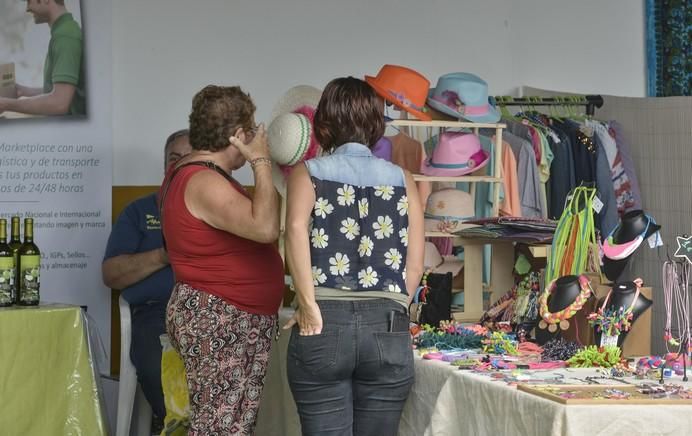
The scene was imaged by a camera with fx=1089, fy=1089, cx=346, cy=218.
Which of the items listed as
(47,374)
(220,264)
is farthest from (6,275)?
(220,264)

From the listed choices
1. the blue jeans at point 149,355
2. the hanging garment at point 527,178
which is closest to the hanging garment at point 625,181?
the hanging garment at point 527,178

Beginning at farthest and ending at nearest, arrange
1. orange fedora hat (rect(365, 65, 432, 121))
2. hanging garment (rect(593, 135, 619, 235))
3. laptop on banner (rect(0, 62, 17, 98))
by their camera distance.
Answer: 1. hanging garment (rect(593, 135, 619, 235))
2. laptop on banner (rect(0, 62, 17, 98))
3. orange fedora hat (rect(365, 65, 432, 121))

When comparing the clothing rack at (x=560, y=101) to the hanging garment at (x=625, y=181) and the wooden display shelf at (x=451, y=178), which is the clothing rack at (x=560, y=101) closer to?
the hanging garment at (x=625, y=181)

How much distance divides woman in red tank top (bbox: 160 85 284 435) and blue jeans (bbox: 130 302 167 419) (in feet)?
4.53

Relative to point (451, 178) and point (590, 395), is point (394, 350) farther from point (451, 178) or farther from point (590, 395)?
point (451, 178)

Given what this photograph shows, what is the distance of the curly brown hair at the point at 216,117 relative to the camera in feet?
9.80

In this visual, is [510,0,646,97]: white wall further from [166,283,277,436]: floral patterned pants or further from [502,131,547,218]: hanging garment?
[166,283,277,436]: floral patterned pants

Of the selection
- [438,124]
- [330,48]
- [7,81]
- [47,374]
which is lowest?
[47,374]

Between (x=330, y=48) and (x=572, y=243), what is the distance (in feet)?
8.55

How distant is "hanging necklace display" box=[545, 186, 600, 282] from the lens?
3.16 m

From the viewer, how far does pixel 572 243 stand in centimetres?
319

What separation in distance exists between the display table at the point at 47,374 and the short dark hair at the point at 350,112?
5.52ft

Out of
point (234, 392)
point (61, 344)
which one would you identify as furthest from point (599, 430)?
point (61, 344)

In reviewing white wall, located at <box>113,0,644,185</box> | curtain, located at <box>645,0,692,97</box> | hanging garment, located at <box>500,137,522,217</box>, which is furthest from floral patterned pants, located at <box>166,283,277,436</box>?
curtain, located at <box>645,0,692,97</box>
